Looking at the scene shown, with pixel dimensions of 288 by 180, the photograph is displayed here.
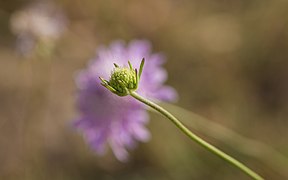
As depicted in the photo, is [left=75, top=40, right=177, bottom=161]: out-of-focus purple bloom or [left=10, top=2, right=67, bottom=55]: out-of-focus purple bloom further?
[left=10, top=2, right=67, bottom=55]: out-of-focus purple bloom

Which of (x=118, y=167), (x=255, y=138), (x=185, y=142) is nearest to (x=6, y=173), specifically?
(x=118, y=167)

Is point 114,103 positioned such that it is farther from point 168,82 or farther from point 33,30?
point 168,82

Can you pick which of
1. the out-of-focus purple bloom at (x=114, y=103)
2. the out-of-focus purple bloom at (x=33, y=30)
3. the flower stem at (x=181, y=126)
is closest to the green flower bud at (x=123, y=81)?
the flower stem at (x=181, y=126)

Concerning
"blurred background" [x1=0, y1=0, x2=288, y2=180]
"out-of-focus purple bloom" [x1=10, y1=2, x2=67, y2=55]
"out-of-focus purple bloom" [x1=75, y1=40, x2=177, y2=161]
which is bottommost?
"out-of-focus purple bloom" [x1=75, y1=40, x2=177, y2=161]

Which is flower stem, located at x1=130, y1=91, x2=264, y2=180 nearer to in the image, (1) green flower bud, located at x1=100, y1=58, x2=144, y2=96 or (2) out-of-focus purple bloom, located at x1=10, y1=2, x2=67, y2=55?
(1) green flower bud, located at x1=100, y1=58, x2=144, y2=96

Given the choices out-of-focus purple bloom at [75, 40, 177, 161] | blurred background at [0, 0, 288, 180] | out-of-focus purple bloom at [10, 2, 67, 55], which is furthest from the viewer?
blurred background at [0, 0, 288, 180]

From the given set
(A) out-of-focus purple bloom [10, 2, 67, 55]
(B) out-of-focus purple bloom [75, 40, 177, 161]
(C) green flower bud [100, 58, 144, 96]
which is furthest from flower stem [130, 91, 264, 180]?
(A) out-of-focus purple bloom [10, 2, 67, 55]

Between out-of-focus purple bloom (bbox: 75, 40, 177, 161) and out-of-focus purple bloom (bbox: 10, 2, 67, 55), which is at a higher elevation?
out-of-focus purple bloom (bbox: 10, 2, 67, 55)
